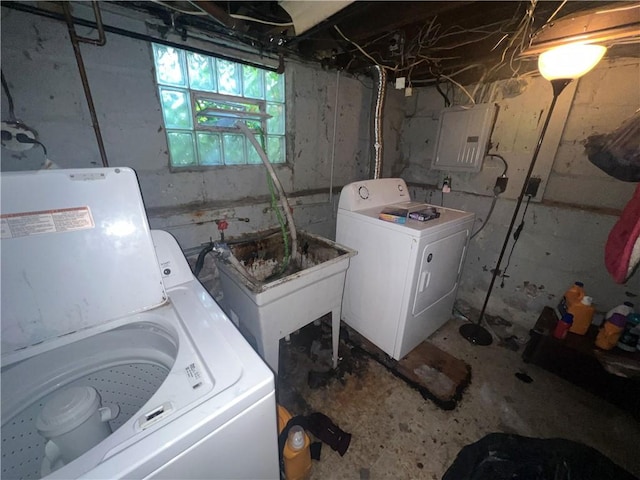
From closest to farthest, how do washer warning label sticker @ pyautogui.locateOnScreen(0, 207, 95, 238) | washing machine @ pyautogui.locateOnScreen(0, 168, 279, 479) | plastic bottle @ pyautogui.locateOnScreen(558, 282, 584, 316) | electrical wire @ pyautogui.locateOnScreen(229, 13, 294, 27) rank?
washing machine @ pyautogui.locateOnScreen(0, 168, 279, 479), washer warning label sticker @ pyautogui.locateOnScreen(0, 207, 95, 238), electrical wire @ pyautogui.locateOnScreen(229, 13, 294, 27), plastic bottle @ pyautogui.locateOnScreen(558, 282, 584, 316)

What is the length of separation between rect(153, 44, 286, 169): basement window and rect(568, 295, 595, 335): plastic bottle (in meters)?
2.44

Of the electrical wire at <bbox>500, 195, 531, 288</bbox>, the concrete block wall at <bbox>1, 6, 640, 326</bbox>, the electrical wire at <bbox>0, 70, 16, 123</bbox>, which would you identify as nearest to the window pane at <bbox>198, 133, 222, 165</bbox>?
the concrete block wall at <bbox>1, 6, 640, 326</bbox>

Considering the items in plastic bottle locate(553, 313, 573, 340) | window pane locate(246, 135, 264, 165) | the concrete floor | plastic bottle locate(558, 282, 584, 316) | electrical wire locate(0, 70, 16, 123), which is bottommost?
the concrete floor

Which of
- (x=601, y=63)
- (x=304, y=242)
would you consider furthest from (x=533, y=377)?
(x=601, y=63)

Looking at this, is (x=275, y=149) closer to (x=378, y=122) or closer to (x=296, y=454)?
(x=378, y=122)

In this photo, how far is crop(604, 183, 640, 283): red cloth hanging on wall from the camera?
4.22 ft

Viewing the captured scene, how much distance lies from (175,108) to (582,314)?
295 cm

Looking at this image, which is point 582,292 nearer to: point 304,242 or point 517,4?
point 517,4

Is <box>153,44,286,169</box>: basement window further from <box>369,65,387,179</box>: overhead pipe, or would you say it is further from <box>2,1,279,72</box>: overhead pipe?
<box>369,65,387,179</box>: overhead pipe

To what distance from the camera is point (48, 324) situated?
0.78 metres

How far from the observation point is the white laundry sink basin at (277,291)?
3.95 feet

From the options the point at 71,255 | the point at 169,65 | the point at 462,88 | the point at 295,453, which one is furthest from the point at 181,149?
the point at 462,88

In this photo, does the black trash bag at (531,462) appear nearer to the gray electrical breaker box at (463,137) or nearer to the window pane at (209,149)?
the gray electrical breaker box at (463,137)

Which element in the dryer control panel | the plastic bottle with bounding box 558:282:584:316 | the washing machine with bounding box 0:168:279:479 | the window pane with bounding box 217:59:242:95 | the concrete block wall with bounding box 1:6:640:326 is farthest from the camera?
the dryer control panel
